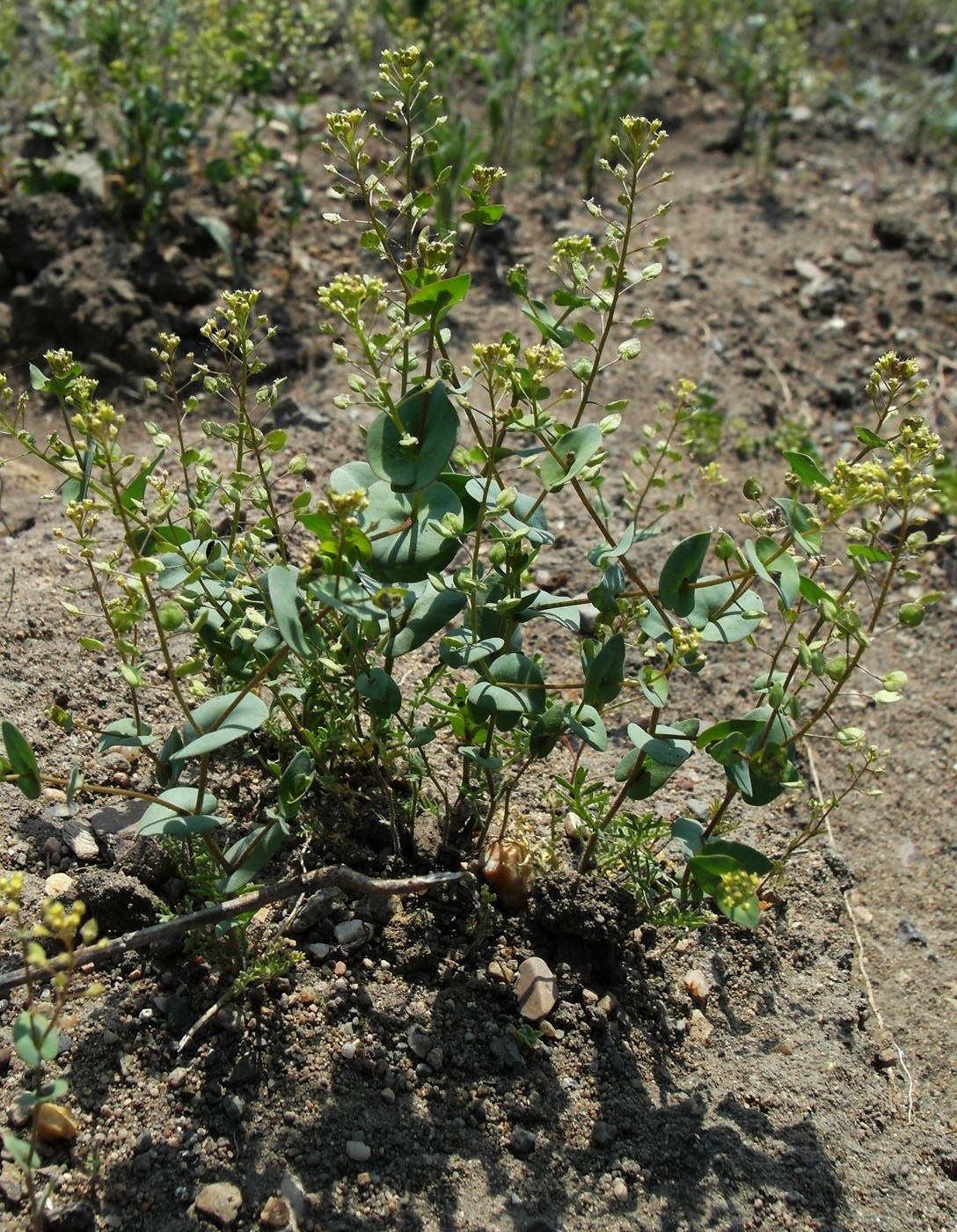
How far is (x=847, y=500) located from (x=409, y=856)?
1.23 meters

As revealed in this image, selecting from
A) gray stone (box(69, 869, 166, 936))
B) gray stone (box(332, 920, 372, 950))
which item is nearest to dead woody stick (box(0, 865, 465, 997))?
gray stone (box(69, 869, 166, 936))

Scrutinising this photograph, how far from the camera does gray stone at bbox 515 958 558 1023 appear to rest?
235 cm

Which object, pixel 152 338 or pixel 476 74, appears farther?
pixel 476 74

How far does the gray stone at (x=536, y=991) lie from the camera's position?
7.71 ft

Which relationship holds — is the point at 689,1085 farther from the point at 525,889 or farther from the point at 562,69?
the point at 562,69

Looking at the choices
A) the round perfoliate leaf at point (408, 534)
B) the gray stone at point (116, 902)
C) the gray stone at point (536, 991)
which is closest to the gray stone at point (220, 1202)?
the gray stone at point (116, 902)

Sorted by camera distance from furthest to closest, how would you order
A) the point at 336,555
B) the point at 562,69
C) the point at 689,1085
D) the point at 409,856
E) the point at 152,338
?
1. the point at 562,69
2. the point at 152,338
3. the point at 409,856
4. the point at 689,1085
5. the point at 336,555

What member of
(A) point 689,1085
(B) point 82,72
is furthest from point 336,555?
(B) point 82,72

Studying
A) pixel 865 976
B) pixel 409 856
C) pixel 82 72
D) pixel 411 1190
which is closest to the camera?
pixel 411 1190

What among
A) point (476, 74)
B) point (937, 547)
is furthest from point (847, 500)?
point (476, 74)

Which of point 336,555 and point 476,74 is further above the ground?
point 476,74

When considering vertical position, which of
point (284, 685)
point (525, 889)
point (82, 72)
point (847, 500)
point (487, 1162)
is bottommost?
point (487, 1162)

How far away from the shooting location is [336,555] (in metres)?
1.86

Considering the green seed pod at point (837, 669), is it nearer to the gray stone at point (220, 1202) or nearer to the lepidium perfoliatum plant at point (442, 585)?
the lepidium perfoliatum plant at point (442, 585)
